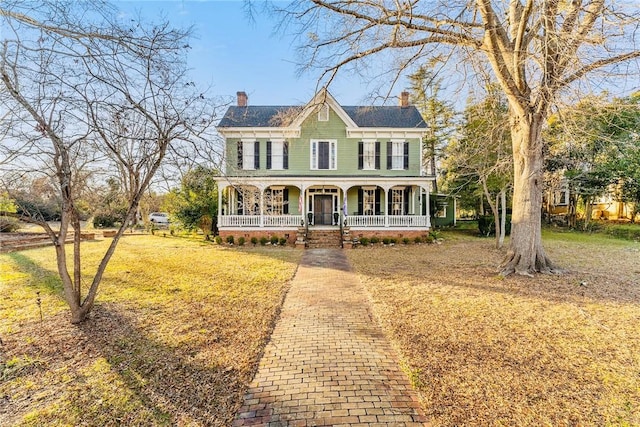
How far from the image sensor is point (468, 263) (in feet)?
33.6

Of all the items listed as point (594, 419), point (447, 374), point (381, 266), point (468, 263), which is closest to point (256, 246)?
point (381, 266)

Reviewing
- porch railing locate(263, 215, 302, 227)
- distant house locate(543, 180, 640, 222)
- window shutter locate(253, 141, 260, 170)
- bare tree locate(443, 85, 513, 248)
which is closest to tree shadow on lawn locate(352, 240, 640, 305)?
bare tree locate(443, 85, 513, 248)

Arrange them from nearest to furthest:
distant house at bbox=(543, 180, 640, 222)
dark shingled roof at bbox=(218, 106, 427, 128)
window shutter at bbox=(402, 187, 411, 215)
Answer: dark shingled roof at bbox=(218, 106, 427, 128) → window shutter at bbox=(402, 187, 411, 215) → distant house at bbox=(543, 180, 640, 222)

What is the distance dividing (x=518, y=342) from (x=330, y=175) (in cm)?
1427

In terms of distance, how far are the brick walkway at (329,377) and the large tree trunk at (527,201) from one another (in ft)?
17.0

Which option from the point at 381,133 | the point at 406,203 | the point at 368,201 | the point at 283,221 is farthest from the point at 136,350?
the point at 406,203

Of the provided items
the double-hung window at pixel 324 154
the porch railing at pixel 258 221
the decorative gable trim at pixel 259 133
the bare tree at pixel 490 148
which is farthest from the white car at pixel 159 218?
the bare tree at pixel 490 148

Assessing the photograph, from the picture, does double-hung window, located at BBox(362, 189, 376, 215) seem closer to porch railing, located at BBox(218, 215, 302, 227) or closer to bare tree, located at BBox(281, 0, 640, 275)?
porch railing, located at BBox(218, 215, 302, 227)

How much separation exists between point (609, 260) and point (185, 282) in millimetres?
14151

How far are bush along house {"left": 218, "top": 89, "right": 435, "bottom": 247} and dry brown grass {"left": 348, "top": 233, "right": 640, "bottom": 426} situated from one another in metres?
8.34

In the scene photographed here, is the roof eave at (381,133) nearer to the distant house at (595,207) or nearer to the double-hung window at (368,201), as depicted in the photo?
the double-hung window at (368,201)

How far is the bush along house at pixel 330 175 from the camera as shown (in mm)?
16656

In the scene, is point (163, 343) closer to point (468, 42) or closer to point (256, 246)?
point (468, 42)

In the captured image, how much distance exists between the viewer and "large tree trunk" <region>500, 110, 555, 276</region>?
803cm
